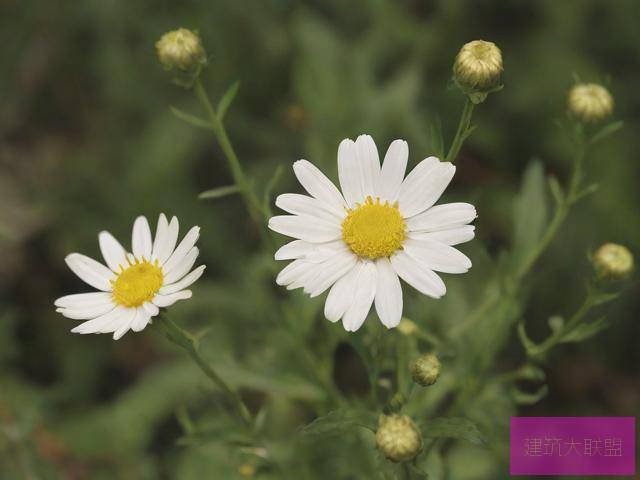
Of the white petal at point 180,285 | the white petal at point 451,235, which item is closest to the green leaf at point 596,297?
the white petal at point 451,235

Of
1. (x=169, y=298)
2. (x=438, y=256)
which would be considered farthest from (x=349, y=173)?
(x=169, y=298)

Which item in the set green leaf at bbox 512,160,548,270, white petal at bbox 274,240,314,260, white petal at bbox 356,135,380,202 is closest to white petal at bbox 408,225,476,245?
white petal at bbox 356,135,380,202

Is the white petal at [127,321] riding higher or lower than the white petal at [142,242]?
lower

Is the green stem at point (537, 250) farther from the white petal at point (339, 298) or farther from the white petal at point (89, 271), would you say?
the white petal at point (89, 271)

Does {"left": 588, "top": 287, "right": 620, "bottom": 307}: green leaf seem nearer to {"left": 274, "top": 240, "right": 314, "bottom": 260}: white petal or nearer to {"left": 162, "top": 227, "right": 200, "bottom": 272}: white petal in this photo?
{"left": 274, "top": 240, "right": 314, "bottom": 260}: white petal

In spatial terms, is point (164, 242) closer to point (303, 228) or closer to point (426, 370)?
point (303, 228)

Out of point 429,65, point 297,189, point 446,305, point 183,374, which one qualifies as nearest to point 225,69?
point 297,189

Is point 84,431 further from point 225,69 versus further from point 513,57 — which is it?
point 513,57
